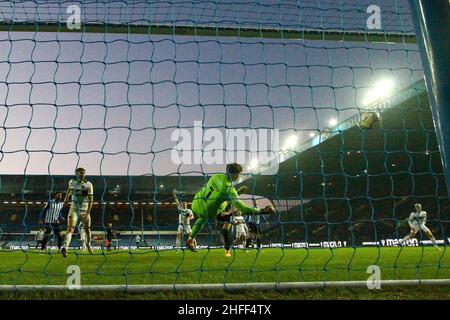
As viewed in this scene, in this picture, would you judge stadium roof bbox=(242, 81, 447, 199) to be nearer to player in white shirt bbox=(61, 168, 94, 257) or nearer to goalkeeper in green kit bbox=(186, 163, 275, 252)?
player in white shirt bbox=(61, 168, 94, 257)

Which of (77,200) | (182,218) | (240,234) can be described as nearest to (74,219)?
(77,200)

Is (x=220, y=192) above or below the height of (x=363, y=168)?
below

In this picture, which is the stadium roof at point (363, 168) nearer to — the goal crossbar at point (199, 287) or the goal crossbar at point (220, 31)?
the goal crossbar at point (220, 31)

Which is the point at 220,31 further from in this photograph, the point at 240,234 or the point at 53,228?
the point at 240,234

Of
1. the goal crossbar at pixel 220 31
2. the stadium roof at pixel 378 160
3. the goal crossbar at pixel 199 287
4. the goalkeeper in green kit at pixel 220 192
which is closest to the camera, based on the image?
the goal crossbar at pixel 199 287

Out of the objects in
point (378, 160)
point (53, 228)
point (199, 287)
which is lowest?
point (199, 287)

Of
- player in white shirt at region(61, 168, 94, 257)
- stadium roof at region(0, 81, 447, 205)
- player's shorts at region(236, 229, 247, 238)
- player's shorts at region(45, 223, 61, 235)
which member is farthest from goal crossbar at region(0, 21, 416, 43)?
player's shorts at region(236, 229, 247, 238)

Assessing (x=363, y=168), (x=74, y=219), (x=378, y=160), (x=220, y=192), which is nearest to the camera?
(x=220, y=192)

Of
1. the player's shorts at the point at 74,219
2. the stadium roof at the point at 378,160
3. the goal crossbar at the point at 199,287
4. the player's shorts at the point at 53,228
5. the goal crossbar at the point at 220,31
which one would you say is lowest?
the goal crossbar at the point at 199,287

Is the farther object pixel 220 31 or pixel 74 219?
pixel 74 219

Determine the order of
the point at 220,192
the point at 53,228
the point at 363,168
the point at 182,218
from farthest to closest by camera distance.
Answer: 1. the point at 363,168
2. the point at 53,228
3. the point at 182,218
4. the point at 220,192

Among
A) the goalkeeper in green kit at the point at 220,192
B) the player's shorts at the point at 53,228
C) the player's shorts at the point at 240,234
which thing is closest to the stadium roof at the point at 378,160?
the player's shorts at the point at 240,234
